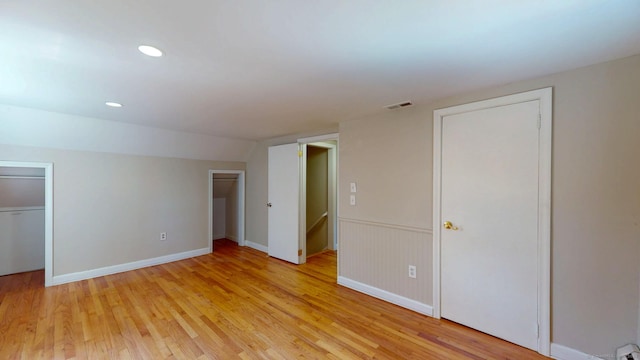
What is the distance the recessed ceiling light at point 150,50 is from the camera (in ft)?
4.95

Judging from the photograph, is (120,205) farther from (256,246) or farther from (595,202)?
(595,202)

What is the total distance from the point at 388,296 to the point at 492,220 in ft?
4.40

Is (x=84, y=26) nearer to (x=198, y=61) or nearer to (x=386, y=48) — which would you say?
(x=198, y=61)

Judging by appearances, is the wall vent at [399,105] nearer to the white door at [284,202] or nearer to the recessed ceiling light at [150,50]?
the white door at [284,202]

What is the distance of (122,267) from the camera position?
3793mm

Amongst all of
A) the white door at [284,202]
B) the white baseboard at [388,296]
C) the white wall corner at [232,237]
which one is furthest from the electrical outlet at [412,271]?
the white wall corner at [232,237]

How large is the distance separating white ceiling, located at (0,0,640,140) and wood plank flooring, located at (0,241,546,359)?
2.08 m

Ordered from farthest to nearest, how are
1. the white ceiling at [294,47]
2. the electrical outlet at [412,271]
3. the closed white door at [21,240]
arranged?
1. the closed white door at [21,240]
2. the electrical outlet at [412,271]
3. the white ceiling at [294,47]

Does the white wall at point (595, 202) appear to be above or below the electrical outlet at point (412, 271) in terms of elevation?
above

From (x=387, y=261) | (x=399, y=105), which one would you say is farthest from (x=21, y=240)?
(x=399, y=105)

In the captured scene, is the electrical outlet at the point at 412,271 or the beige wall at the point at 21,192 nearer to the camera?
the electrical outlet at the point at 412,271

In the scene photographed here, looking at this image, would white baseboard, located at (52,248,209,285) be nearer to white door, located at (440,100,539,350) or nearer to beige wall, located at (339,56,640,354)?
white door, located at (440,100,539,350)

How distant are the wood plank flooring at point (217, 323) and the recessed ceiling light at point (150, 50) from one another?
212cm

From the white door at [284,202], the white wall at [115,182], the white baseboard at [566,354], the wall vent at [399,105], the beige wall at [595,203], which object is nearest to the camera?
the beige wall at [595,203]
